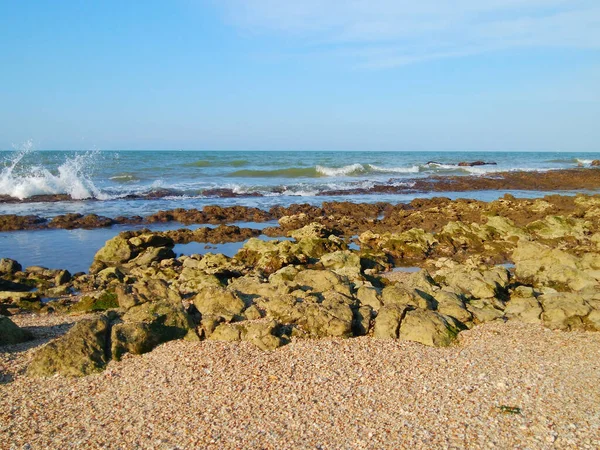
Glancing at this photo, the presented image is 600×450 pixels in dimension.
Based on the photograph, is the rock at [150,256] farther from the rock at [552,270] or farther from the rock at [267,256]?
the rock at [552,270]

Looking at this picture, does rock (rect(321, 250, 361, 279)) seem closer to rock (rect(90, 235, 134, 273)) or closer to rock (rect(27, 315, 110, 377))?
rock (rect(90, 235, 134, 273))

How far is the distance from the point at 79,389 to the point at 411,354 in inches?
171

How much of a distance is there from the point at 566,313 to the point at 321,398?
16.1ft

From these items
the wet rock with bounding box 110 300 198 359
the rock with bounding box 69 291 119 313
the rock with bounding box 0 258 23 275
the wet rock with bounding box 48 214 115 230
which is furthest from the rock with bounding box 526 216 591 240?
the wet rock with bounding box 48 214 115 230

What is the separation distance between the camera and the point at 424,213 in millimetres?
19281

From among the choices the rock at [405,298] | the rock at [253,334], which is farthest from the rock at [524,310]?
the rock at [253,334]

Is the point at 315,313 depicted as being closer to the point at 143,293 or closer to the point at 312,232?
the point at 143,293

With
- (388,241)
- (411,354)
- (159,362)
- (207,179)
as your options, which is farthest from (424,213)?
(207,179)

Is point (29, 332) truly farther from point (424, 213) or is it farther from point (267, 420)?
point (424, 213)

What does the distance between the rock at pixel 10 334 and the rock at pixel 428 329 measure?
581 cm

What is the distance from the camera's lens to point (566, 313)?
8250 millimetres

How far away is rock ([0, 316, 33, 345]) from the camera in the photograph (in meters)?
7.46

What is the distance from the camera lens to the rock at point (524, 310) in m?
8.46

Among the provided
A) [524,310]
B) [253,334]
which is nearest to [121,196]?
[253,334]
